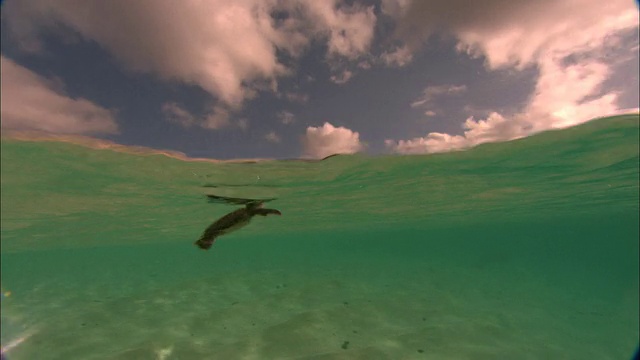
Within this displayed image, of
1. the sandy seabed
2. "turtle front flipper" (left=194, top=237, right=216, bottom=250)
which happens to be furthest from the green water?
"turtle front flipper" (left=194, top=237, right=216, bottom=250)

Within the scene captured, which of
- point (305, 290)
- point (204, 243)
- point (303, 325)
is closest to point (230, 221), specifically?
point (204, 243)

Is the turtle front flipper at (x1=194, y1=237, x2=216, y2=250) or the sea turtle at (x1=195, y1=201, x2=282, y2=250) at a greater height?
the sea turtle at (x1=195, y1=201, x2=282, y2=250)

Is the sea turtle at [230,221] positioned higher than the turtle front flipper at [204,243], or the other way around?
the sea turtle at [230,221]

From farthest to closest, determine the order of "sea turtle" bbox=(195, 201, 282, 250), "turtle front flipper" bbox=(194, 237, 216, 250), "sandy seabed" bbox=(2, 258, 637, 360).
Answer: "sandy seabed" bbox=(2, 258, 637, 360) < "sea turtle" bbox=(195, 201, 282, 250) < "turtle front flipper" bbox=(194, 237, 216, 250)

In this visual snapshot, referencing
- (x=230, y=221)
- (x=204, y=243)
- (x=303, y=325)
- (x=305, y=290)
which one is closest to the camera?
(x=204, y=243)

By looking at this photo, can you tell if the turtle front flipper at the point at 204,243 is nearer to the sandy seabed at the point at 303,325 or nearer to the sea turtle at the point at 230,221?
the sea turtle at the point at 230,221

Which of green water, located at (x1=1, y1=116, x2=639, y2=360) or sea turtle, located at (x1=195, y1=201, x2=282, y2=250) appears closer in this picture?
sea turtle, located at (x1=195, y1=201, x2=282, y2=250)

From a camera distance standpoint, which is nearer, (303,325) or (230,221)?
(230,221)

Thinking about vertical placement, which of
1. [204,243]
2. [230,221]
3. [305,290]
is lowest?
[305,290]

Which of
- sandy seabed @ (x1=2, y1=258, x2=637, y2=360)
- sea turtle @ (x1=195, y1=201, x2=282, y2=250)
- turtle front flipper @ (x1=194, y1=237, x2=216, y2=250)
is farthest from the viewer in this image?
sandy seabed @ (x1=2, y1=258, x2=637, y2=360)

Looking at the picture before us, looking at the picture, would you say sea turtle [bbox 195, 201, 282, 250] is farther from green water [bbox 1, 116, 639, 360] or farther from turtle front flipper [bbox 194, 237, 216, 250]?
green water [bbox 1, 116, 639, 360]

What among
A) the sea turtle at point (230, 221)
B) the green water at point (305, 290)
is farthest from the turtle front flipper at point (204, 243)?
the green water at point (305, 290)

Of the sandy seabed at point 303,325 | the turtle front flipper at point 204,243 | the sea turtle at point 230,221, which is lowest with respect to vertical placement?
the sandy seabed at point 303,325

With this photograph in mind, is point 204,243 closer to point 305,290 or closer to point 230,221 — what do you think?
point 230,221
